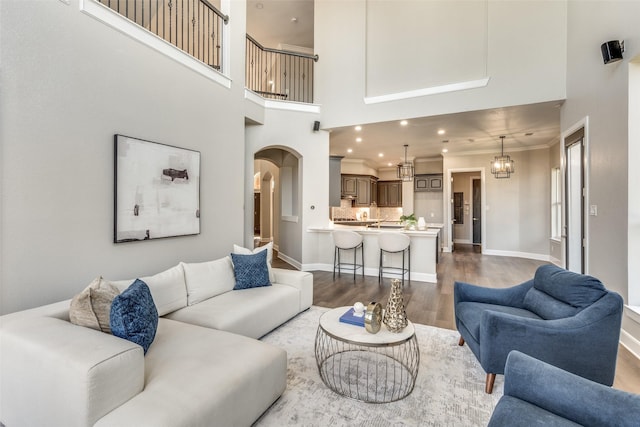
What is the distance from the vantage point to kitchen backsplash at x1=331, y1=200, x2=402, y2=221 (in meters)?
10.1

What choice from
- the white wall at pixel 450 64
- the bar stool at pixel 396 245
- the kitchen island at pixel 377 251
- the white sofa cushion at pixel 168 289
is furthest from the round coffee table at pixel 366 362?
the white wall at pixel 450 64

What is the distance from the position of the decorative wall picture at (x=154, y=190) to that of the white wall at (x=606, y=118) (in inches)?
183

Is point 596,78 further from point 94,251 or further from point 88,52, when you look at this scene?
point 94,251

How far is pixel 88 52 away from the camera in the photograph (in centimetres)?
271

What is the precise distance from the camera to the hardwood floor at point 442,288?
2.70m

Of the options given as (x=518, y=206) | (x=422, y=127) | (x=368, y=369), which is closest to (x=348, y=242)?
(x=422, y=127)

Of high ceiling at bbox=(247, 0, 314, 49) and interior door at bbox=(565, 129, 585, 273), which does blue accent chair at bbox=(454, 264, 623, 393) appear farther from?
high ceiling at bbox=(247, 0, 314, 49)

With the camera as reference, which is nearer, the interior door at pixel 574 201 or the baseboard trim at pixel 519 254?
the interior door at pixel 574 201

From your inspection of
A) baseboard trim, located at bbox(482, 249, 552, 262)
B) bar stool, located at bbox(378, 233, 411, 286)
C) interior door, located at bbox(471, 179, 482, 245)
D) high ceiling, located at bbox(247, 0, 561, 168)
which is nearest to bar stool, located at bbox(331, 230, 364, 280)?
bar stool, located at bbox(378, 233, 411, 286)

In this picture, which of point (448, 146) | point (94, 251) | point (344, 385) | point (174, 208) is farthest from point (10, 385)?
point (448, 146)

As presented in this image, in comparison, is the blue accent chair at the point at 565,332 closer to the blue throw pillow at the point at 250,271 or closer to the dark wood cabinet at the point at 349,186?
the blue throw pillow at the point at 250,271

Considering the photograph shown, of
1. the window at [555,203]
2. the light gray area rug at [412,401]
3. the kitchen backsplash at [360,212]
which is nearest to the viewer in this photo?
the light gray area rug at [412,401]

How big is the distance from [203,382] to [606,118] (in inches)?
179

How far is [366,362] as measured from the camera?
256cm
